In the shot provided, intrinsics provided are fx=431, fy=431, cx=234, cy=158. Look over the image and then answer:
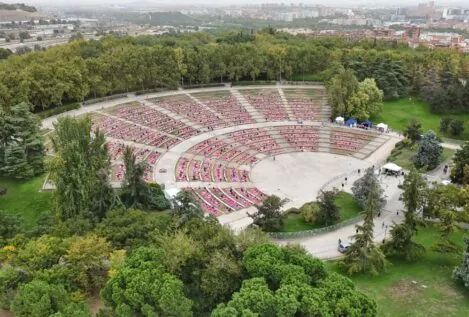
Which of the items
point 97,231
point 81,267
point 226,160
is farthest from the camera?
point 226,160

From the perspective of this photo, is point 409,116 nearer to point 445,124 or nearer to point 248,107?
point 445,124

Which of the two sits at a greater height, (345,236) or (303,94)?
(303,94)

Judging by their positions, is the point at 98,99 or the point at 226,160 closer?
the point at 226,160

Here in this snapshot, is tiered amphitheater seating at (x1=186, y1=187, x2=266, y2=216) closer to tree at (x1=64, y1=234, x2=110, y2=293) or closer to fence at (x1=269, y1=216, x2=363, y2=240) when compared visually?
fence at (x1=269, y1=216, x2=363, y2=240)

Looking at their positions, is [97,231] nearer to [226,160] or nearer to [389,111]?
[226,160]

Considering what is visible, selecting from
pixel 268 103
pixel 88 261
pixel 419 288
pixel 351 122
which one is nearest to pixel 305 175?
pixel 351 122

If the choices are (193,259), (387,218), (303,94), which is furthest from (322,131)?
(193,259)
